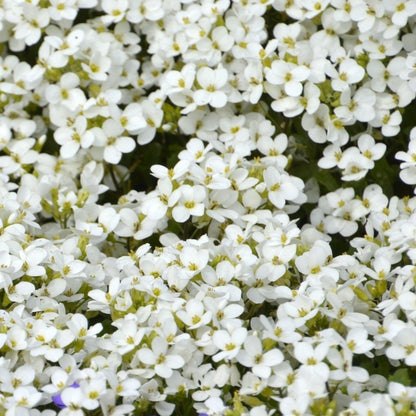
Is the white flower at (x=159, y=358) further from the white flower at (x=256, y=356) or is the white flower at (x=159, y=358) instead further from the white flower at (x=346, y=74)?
the white flower at (x=346, y=74)

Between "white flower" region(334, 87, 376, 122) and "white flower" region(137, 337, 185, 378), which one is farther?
"white flower" region(334, 87, 376, 122)

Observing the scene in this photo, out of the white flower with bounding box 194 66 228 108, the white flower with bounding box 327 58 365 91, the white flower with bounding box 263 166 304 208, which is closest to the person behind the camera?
the white flower with bounding box 263 166 304 208

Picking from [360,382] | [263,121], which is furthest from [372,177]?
[360,382]

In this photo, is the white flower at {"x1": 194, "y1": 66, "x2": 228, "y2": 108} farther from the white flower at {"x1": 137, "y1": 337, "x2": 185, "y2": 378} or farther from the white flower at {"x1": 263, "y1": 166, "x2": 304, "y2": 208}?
the white flower at {"x1": 137, "y1": 337, "x2": 185, "y2": 378}

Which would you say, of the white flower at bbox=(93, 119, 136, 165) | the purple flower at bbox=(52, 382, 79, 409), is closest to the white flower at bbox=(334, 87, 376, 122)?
the white flower at bbox=(93, 119, 136, 165)

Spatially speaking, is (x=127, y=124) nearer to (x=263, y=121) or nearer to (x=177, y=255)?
(x=263, y=121)

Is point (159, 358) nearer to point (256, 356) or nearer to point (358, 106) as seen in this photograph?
point (256, 356)

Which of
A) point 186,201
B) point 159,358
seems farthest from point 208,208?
point 159,358

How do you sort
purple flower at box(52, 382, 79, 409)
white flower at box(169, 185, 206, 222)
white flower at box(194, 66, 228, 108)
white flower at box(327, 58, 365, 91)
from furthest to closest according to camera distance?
1. white flower at box(194, 66, 228, 108)
2. white flower at box(327, 58, 365, 91)
3. white flower at box(169, 185, 206, 222)
4. purple flower at box(52, 382, 79, 409)

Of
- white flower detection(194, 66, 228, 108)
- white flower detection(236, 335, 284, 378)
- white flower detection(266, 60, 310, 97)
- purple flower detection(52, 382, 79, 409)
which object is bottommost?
purple flower detection(52, 382, 79, 409)

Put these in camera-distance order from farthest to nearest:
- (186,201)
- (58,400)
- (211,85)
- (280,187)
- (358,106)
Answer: (211,85) < (358,106) < (280,187) < (186,201) < (58,400)

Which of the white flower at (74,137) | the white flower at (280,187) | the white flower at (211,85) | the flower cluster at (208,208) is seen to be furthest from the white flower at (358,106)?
the white flower at (74,137)
